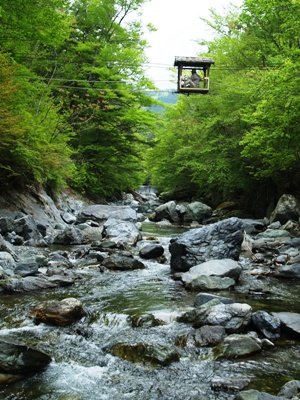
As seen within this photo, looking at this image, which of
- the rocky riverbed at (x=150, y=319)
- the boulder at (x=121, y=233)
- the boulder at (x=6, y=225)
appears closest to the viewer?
the rocky riverbed at (x=150, y=319)

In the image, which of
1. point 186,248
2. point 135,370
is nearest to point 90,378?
point 135,370

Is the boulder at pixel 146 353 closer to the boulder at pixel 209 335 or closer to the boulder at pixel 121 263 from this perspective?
the boulder at pixel 209 335

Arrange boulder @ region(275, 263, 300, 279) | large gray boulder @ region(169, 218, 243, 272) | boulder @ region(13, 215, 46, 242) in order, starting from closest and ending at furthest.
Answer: boulder @ region(275, 263, 300, 279) → large gray boulder @ region(169, 218, 243, 272) → boulder @ region(13, 215, 46, 242)

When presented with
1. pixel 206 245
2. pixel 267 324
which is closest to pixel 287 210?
pixel 206 245

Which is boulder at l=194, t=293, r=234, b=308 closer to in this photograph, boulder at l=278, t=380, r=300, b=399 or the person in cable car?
boulder at l=278, t=380, r=300, b=399

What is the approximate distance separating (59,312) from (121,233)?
27.3 ft

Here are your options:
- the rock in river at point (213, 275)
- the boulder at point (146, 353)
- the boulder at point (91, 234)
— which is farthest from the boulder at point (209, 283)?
the boulder at point (91, 234)

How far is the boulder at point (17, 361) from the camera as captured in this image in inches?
182

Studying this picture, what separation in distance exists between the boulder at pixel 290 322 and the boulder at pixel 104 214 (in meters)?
12.7

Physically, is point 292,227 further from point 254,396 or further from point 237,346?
point 254,396

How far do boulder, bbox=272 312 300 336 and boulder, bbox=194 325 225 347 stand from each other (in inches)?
40.3

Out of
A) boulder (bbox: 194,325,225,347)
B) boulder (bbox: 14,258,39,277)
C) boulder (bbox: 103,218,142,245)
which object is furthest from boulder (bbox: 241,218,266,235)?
boulder (bbox: 194,325,225,347)

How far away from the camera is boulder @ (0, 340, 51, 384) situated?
15.2 feet

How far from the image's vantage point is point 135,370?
512 centimetres
